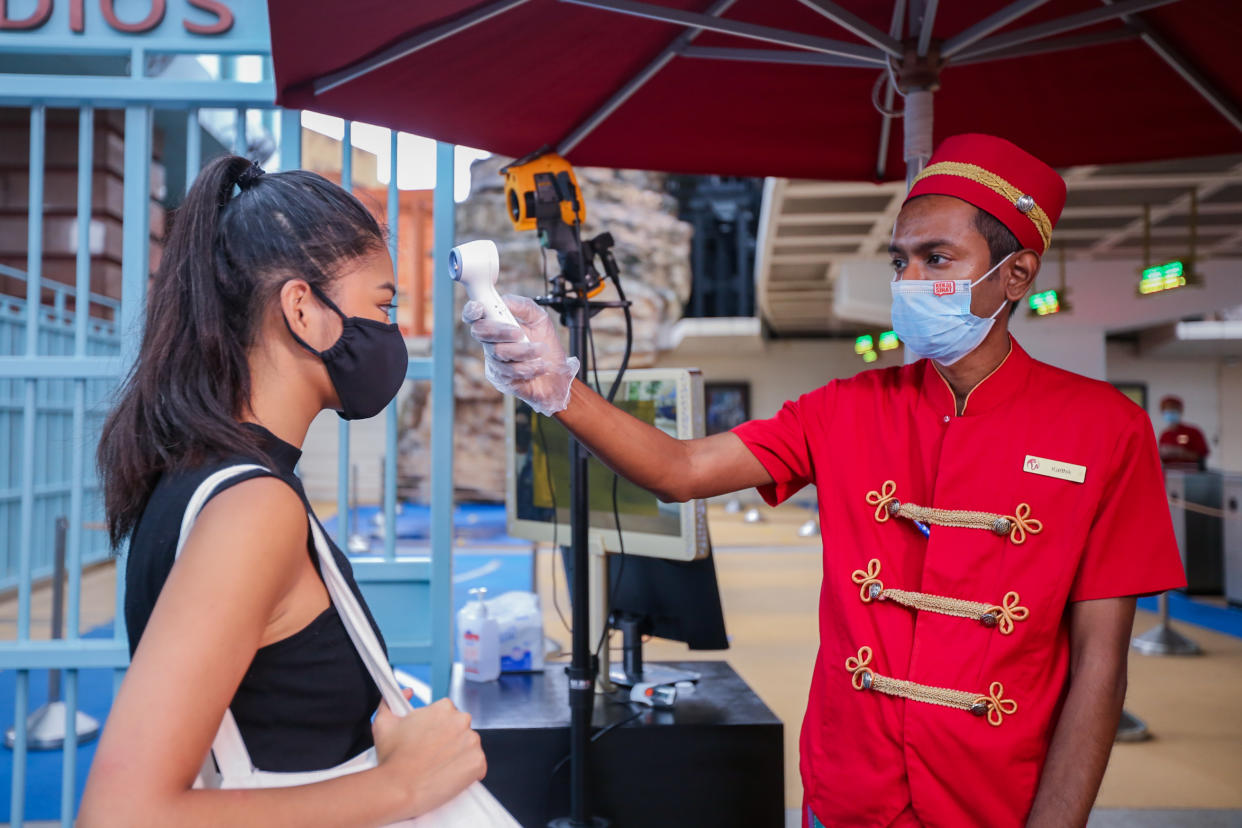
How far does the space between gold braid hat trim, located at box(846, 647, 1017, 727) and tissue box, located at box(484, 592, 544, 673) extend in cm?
175

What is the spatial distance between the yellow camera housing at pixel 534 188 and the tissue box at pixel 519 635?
1297 millimetres

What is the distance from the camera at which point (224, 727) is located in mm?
946

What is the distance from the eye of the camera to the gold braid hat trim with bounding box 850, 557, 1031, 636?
1371mm

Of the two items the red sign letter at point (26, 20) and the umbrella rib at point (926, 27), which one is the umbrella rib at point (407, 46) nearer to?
the umbrella rib at point (926, 27)

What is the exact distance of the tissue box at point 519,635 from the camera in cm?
302

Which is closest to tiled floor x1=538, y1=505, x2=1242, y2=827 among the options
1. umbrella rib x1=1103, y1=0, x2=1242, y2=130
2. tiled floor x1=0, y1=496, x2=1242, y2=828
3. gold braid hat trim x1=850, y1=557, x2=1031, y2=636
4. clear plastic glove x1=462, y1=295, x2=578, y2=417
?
tiled floor x1=0, y1=496, x2=1242, y2=828

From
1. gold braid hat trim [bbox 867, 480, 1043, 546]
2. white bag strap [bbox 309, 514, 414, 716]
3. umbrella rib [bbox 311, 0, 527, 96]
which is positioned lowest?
white bag strap [bbox 309, 514, 414, 716]

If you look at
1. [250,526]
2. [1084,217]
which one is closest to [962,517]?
[250,526]

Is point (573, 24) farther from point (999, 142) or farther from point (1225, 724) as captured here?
point (1225, 724)

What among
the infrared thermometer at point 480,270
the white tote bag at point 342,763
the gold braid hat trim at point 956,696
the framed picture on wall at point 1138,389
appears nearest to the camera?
the white tote bag at point 342,763

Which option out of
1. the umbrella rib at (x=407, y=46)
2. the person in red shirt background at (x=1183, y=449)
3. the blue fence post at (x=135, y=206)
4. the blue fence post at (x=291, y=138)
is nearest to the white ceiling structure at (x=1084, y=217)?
the person in red shirt background at (x=1183, y=449)

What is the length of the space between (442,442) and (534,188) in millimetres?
840

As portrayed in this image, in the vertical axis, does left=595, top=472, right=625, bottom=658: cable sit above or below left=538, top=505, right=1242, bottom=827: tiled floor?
above

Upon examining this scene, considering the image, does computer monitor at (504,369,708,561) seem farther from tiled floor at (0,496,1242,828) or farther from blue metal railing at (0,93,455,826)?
tiled floor at (0,496,1242,828)
